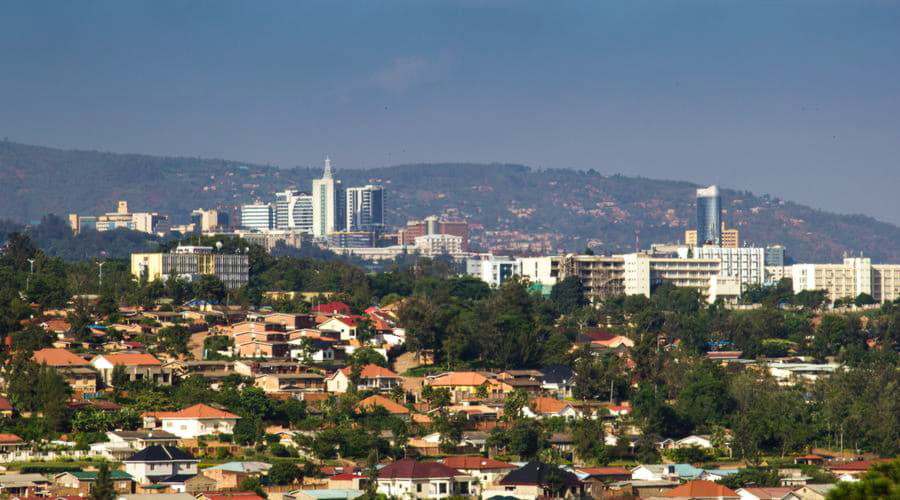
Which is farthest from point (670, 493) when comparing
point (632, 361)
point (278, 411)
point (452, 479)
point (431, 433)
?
point (632, 361)

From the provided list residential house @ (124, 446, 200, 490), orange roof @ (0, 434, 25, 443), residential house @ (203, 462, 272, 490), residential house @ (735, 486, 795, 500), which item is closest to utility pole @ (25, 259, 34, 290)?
orange roof @ (0, 434, 25, 443)

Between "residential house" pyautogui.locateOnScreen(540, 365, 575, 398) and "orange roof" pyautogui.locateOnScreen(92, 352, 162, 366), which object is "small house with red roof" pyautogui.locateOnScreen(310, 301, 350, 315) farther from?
"orange roof" pyautogui.locateOnScreen(92, 352, 162, 366)

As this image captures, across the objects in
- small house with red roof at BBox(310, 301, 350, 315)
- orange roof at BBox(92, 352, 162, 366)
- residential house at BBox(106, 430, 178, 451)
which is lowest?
residential house at BBox(106, 430, 178, 451)

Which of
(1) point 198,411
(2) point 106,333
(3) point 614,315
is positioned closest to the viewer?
(1) point 198,411

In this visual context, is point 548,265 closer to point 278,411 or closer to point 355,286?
point 355,286

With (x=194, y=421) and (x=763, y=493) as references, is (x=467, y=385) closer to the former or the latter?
(x=194, y=421)

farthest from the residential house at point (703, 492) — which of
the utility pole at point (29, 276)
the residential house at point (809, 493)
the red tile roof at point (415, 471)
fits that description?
the utility pole at point (29, 276)
